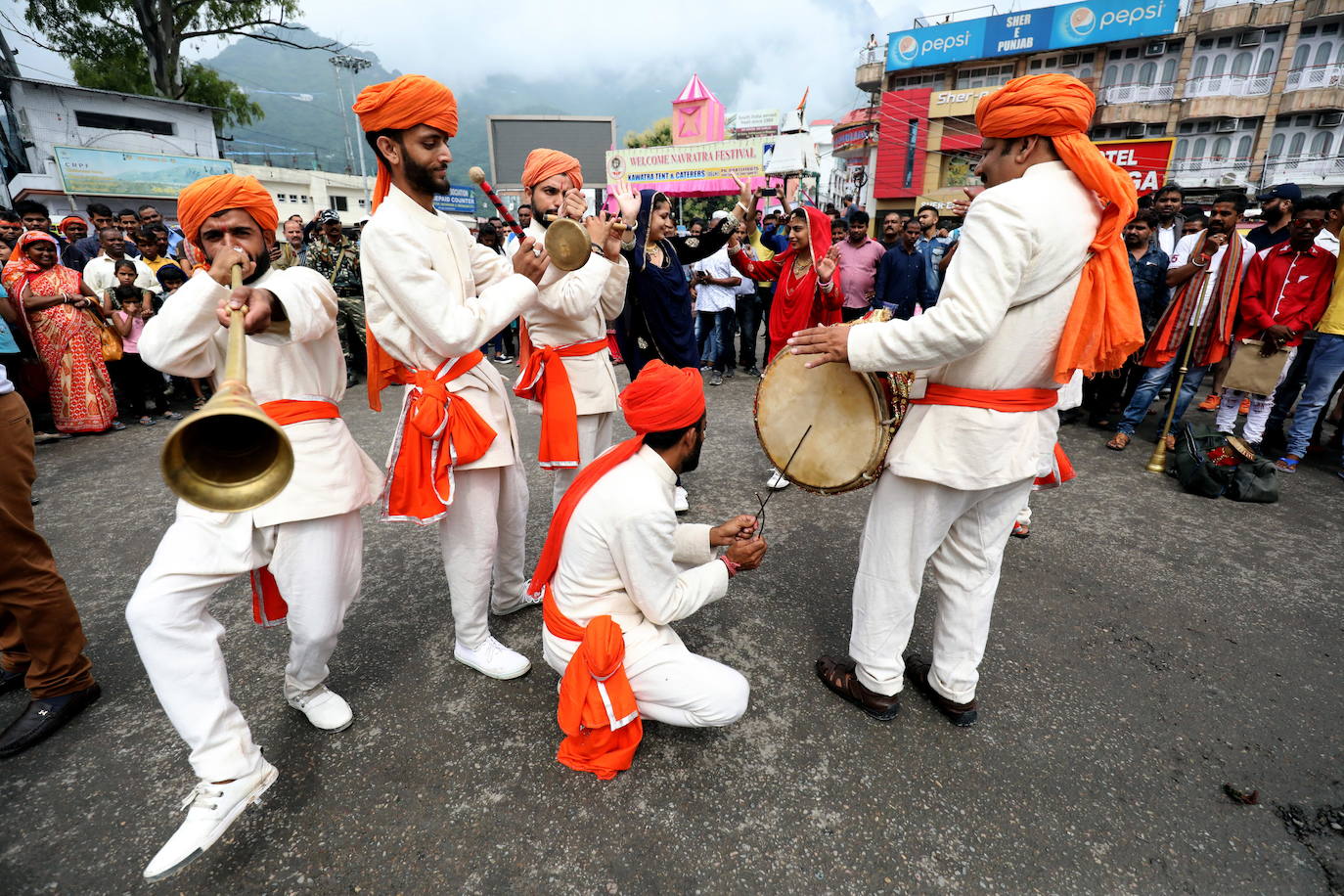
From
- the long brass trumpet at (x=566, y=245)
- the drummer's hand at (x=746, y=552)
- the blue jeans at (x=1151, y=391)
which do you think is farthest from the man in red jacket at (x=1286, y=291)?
the long brass trumpet at (x=566, y=245)

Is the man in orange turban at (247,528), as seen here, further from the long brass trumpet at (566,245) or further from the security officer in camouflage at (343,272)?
the security officer in camouflage at (343,272)

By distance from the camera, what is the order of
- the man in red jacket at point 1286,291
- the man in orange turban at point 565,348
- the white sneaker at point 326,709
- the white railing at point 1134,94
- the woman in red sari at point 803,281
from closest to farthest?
the white sneaker at point 326,709
the man in orange turban at point 565,348
the woman in red sari at point 803,281
the man in red jacket at point 1286,291
the white railing at point 1134,94

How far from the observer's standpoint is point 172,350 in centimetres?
186

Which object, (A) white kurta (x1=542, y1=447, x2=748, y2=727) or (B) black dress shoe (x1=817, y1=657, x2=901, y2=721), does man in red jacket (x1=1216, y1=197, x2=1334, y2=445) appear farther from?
(A) white kurta (x1=542, y1=447, x2=748, y2=727)

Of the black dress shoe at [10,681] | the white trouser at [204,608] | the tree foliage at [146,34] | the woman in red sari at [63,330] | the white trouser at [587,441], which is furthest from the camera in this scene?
the tree foliage at [146,34]

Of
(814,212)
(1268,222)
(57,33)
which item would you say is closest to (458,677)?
(814,212)

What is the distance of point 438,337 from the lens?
7.02 ft

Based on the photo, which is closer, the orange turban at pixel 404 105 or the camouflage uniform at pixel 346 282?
the orange turban at pixel 404 105

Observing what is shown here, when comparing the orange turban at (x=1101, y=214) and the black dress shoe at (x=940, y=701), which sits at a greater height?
the orange turban at (x=1101, y=214)

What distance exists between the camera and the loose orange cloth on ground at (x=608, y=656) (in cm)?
194

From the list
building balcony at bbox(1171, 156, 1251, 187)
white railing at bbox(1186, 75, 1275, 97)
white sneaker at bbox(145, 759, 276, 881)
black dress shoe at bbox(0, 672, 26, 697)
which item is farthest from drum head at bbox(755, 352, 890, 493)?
white railing at bbox(1186, 75, 1275, 97)

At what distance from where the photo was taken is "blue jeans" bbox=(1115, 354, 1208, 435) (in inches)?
214

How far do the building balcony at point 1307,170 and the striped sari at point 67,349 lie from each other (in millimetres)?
36623

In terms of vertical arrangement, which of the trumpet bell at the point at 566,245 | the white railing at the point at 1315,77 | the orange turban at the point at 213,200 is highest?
the white railing at the point at 1315,77
